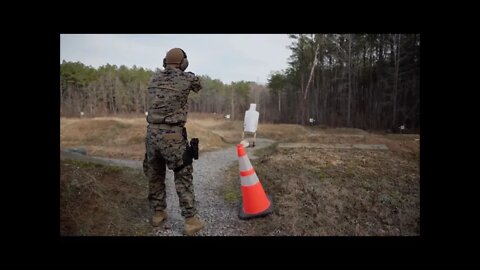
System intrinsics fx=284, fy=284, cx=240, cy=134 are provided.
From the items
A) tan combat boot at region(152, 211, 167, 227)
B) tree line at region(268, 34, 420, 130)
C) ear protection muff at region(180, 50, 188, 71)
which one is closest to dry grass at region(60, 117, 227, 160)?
tree line at region(268, 34, 420, 130)

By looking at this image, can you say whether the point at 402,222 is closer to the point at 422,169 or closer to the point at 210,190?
the point at 422,169

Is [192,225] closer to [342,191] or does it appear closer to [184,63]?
[184,63]

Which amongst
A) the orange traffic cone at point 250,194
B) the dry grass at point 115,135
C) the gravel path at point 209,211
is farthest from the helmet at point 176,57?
the dry grass at point 115,135

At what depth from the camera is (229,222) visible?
3.44 m

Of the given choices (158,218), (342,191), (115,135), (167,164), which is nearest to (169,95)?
(167,164)

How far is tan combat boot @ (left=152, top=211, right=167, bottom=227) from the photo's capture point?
3315 millimetres

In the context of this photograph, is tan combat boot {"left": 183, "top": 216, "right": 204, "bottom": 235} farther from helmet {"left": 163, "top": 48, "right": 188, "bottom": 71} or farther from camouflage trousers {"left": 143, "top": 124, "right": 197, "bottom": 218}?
helmet {"left": 163, "top": 48, "right": 188, "bottom": 71}

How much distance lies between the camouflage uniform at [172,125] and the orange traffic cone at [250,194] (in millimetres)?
687

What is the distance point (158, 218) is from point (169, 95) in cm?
145

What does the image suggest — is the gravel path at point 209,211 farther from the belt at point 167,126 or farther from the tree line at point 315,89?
the tree line at point 315,89

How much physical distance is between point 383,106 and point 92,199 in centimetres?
840

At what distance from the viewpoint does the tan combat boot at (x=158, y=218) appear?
331 centimetres

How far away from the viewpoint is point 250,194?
3572 mm

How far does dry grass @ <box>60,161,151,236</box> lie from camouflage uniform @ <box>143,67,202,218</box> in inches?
27.4
